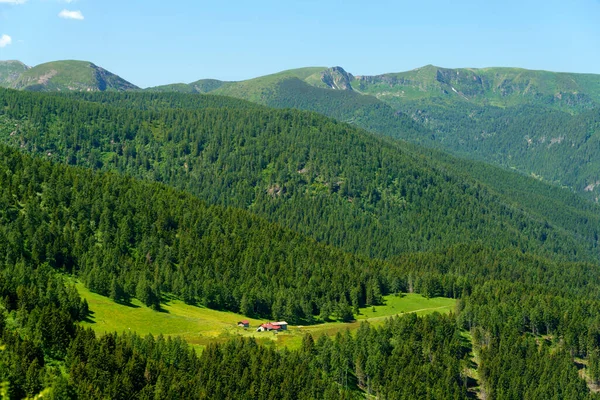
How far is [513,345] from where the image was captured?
19275 centimetres

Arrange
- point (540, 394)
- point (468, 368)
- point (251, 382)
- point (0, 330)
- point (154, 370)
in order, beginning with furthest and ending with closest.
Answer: point (468, 368)
point (540, 394)
point (251, 382)
point (154, 370)
point (0, 330)

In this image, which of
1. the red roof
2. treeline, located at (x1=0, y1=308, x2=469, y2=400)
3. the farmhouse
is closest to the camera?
treeline, located at (x1=0, y1=308, x2=469, y2=400)

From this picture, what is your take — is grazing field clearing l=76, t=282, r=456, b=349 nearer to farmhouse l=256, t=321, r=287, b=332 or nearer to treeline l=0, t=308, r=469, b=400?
farmhouse l=256, t=321, r=287, b=332

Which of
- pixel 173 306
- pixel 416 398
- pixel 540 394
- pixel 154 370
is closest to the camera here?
pixel 154 370

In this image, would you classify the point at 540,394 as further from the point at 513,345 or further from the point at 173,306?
the point at 173,306

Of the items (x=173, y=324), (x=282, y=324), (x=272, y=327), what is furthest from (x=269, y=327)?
(x=173, y=324)

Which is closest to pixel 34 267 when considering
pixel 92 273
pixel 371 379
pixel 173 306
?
pixel 92 273

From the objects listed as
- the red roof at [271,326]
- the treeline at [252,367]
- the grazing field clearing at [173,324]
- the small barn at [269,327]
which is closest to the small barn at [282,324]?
the small barn at [269,327]

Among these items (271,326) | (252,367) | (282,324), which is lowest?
(282,324)

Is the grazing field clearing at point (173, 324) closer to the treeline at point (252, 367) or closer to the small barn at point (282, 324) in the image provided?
the small barn at point (282, 324)

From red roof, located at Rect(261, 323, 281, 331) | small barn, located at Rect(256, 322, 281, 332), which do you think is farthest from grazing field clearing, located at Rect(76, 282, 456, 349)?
red roof, located at Rect(261, 323, 281, 331)

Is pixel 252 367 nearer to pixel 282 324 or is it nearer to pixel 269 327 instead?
pixel 269 327

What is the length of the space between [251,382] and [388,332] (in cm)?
5713

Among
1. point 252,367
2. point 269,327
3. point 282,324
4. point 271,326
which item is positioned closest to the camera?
point 252,367
